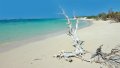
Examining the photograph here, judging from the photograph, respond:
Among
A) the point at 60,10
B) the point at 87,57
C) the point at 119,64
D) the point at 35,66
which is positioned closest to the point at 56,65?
the point at 35,66

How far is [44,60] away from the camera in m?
7.41

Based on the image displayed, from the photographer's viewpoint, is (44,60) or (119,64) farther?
(44,60)

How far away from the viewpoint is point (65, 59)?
7.26m

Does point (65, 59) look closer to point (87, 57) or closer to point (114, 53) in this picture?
point (87, 57)

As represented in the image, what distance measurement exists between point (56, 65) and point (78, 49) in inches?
58.1

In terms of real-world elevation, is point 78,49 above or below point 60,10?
below

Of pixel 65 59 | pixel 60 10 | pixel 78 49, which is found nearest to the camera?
pixel 65 59

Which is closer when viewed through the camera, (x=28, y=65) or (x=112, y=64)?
(x=112, y=64)

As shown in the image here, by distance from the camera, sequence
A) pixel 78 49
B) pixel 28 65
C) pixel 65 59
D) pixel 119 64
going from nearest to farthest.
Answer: pixel 119 64 → pixel 28 65 → pixel 65 59 → pixel 78 49

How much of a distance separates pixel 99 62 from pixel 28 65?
7.03 ft

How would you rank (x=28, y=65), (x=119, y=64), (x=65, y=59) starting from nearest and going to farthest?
(x=119, y=64) → (x=28, y=65) → (x=65, y=59)

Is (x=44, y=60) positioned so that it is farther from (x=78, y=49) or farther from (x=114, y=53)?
(x=114, y=53)

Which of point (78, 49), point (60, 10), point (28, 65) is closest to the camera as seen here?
point (28, 65)

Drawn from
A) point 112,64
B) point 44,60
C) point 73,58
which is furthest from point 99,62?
point 44,60
